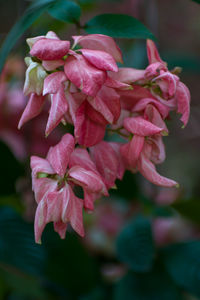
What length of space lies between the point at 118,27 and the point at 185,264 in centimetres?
34

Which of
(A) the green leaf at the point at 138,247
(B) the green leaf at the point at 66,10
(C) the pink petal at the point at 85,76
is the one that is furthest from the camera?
(A) the green leaf at the point at 138,247

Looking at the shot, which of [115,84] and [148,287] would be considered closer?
[115,84]

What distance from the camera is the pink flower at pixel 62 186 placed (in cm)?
34

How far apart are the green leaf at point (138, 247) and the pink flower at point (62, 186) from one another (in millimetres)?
231

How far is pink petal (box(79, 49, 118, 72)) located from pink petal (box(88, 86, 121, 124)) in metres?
0.03

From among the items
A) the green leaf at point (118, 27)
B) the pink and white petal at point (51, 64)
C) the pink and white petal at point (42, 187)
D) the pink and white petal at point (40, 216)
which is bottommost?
the pink and white petal at point (40, 216)

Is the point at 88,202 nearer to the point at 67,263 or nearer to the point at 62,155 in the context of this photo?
the point at 62,155

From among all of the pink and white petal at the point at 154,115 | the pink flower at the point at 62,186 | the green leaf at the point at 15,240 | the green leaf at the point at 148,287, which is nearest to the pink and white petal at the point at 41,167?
the pink flower at the point at 62,186

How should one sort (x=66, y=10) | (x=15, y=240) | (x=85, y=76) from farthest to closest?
(x=15, y=240)
(x=66, y=10)
(x=85, y=76)

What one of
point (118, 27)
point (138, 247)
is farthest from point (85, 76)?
point (138, 247)

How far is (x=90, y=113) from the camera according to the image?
363mm

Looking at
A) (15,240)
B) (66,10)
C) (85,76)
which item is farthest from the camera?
(15,240)

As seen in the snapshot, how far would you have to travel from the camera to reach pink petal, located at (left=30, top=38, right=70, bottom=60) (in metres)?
0.34

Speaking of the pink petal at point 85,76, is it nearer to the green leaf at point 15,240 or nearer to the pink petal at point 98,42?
the pink petal at point 98,42
